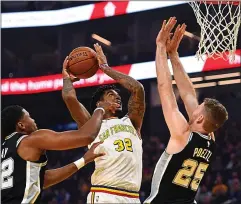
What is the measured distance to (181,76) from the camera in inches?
203

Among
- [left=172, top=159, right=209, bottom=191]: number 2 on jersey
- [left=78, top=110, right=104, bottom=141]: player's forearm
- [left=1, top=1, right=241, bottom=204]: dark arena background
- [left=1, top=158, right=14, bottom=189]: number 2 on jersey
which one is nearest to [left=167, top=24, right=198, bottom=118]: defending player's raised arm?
[left=172, top=159, right=209, bottom=191]: number 2 on jersey

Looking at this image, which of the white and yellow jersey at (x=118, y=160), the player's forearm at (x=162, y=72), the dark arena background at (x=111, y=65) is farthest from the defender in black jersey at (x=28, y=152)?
the dark arena background at (x=111, y=65)

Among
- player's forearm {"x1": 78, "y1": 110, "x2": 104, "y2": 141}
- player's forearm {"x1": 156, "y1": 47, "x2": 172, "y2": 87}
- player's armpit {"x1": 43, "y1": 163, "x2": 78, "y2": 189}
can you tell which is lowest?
player's armpit {"x1": 43, "y1": 163, "x2": 78, "y2": 189}

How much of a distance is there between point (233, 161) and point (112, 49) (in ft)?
18.5

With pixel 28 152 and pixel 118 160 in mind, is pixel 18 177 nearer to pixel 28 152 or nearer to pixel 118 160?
pixel 28 152

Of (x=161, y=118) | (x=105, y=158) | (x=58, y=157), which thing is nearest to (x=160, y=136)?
(x=161, y=118)

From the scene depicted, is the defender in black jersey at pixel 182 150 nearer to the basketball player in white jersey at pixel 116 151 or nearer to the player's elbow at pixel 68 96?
the basketball player in white jersey at pixel 116 151

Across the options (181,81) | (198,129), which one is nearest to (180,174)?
(198,129)

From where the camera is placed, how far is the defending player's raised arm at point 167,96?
4590mm

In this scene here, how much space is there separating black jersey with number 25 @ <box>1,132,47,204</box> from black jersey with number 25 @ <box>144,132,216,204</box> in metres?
0.87

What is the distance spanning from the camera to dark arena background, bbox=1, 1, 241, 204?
14.2m

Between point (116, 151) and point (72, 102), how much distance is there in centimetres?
57

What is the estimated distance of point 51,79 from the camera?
16531 millimetres

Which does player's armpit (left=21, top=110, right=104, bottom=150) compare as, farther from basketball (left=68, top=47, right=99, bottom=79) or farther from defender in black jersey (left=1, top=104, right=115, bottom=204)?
basketball (left=68, top=47, right=99, bottom=79)
